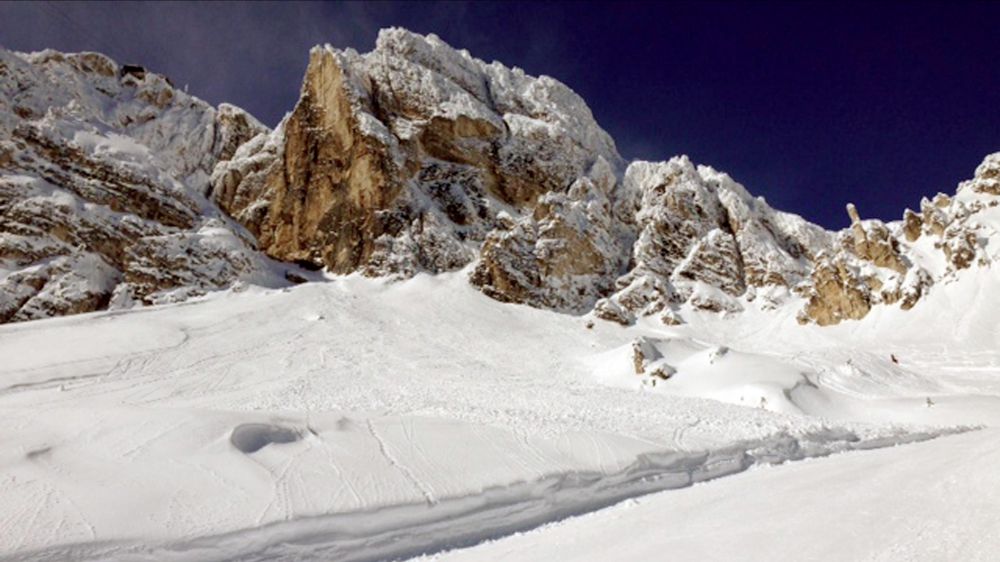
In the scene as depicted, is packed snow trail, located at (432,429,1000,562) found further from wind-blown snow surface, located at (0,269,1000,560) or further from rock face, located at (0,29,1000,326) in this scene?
rock face, located at (0,29,1000,326)

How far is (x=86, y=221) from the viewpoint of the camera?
42.7 meters

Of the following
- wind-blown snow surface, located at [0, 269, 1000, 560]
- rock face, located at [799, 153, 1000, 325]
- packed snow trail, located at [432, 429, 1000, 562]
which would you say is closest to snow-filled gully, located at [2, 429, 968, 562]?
wind-blown snow surface, located at [0, 269, 1000, 560]

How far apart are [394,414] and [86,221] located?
41.4 meters

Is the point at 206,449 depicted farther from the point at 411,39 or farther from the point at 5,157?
the point at 411,39

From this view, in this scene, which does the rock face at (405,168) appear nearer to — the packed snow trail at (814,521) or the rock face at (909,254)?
the rock face at (909,254)

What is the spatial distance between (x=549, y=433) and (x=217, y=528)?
738 centimetres

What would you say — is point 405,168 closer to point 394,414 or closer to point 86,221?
point 86,221

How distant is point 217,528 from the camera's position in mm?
7430

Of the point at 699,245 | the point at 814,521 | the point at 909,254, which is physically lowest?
the point at 814,521

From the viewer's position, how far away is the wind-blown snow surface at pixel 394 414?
7934 millimetres

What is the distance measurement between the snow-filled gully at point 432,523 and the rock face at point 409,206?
114ft

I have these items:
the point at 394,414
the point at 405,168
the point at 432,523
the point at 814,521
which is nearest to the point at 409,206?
the point at 405,168

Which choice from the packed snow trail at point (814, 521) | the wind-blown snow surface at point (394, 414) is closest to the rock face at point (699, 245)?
the wind-blown snow surface at point (394, 414)

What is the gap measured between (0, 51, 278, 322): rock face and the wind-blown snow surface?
590 centimetres
